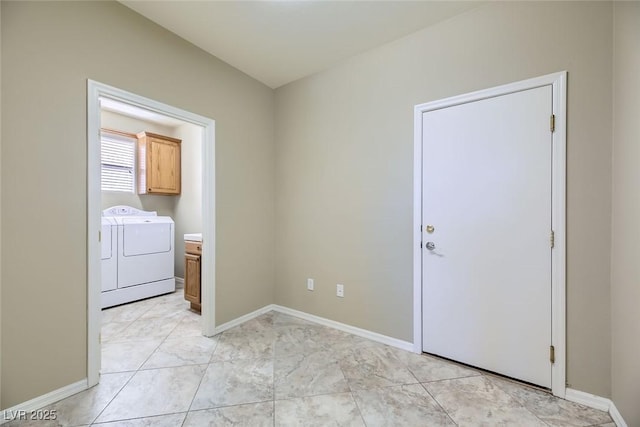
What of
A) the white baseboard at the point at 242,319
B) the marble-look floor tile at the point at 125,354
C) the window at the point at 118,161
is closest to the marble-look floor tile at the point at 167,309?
the marble-look floor tile at the point at 125,354

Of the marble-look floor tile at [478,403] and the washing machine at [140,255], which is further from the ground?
the washing machine at [140,255]

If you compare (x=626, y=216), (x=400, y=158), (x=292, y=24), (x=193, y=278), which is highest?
(x=292, y=24)

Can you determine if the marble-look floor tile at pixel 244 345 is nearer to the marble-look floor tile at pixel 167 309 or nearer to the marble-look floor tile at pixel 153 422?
the marble-look floor tile at pixel 153 422

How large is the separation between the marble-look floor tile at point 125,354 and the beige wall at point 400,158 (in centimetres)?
137

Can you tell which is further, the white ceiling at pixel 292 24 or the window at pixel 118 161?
the window at pixel 118 161

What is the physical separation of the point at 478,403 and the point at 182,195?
182 inches

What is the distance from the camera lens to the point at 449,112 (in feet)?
6.72

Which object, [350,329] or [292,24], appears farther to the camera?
[350,329]

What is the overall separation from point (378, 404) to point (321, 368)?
1.67 ft

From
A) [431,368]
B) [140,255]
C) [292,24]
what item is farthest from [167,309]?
[292,24]

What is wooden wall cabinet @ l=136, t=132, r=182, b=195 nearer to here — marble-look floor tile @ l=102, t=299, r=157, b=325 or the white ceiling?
marble-look floor tile @ l=102, t=299, r=157, b=325

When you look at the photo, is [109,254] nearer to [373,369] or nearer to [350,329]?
[350,329]

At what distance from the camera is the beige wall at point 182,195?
4.11 m

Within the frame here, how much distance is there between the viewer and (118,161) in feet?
12.9
